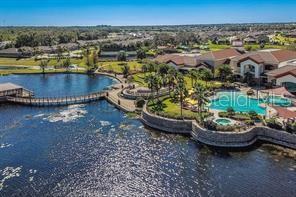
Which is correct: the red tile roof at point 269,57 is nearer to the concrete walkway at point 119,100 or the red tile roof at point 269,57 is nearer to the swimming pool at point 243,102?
the swimming pool at point 243,102

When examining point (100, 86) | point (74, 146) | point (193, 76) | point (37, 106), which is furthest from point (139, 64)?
point (74, 146)

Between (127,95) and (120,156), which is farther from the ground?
(127,95)

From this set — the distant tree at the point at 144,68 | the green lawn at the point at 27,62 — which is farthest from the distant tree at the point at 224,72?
the green lawn at the point at 27,62

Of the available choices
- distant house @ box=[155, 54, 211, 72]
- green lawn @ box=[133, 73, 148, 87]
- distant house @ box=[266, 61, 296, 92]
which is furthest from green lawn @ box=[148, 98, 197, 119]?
distant house @ box=[155, 54, 211, 72]

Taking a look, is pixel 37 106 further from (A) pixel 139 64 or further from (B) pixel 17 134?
(A) pixel 139 64

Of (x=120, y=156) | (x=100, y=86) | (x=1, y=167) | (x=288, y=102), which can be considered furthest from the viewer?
(x=100, y=86)

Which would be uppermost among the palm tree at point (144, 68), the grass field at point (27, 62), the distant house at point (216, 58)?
the distant house at point (216, 58)

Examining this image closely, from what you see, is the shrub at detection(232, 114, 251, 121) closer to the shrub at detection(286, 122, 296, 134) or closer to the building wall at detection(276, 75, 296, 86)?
the shrub at detection(286, 122, 296, 134)

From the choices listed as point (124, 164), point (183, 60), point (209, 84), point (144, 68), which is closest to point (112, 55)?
point (144, 68)
